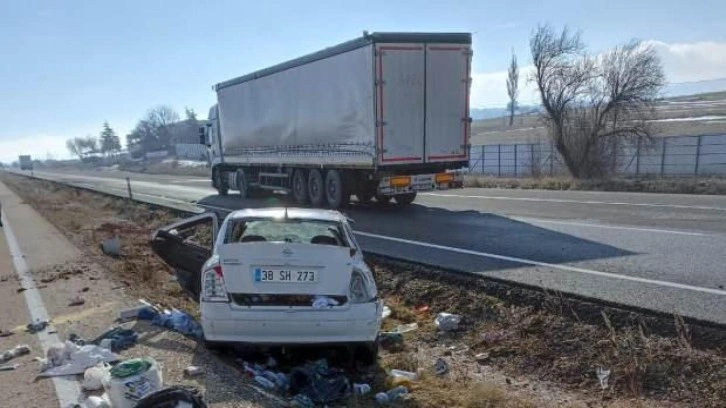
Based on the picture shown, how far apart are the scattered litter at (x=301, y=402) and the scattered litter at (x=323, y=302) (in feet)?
2.50

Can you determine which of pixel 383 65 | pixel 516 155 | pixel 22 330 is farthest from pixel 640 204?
pixel 516 155

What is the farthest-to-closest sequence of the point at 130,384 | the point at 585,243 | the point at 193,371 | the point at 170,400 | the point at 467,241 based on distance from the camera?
the point at 467,241
the point at 585,243
the point at 193,371
the point at 130,384
the point at 170,400

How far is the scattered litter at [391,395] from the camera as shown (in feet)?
14.3

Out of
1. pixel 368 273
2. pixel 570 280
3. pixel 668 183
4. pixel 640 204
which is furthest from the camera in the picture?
pixel 668 183

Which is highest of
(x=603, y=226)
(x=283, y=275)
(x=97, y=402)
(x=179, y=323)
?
(x=283, y=275)

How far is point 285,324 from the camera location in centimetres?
466

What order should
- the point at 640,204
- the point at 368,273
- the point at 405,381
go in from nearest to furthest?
1. the point at 405,381
2. the point at 368,273
3. the point at 640,204

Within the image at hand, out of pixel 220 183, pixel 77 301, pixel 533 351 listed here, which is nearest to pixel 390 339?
pixel 533 351

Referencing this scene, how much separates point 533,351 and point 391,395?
1640 millimetres

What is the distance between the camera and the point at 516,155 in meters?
38.9

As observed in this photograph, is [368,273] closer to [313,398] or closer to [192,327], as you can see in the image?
[313,398]

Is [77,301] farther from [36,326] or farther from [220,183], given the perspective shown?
[220,183]

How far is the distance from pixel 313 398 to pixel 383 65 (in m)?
10.7

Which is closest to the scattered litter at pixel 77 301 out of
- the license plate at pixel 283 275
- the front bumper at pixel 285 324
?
the front bumper at pixel 285 324
